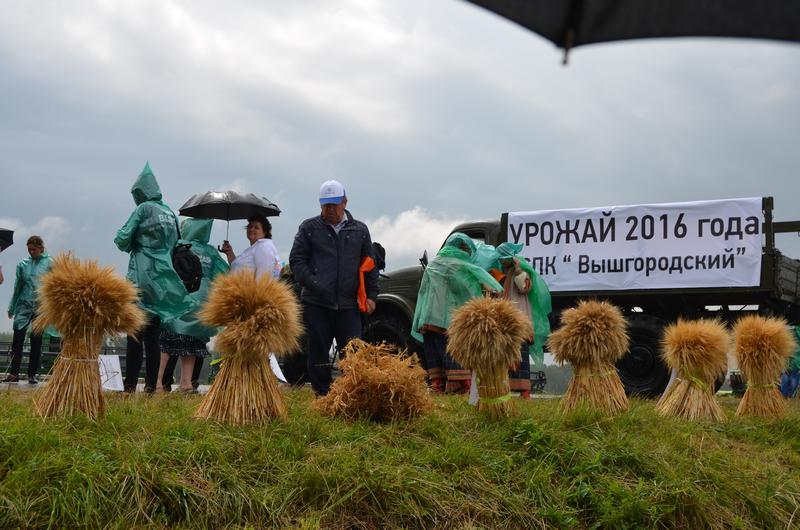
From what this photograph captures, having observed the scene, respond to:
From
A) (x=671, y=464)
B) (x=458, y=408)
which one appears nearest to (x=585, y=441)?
(x=671, y=464)

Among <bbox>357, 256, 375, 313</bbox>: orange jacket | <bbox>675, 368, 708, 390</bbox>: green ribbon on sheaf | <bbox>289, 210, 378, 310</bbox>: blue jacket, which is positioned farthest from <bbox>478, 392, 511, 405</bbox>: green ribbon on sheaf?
<bbox>675, 368, 708, 390</bbox>: green ribbon on sheaf

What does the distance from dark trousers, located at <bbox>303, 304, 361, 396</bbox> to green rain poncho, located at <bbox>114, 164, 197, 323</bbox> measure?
1.53m

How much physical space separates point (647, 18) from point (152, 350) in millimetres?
6400

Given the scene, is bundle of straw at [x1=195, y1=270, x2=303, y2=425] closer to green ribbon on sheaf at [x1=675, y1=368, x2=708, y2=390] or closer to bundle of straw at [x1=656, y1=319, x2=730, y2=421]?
bundle of straw at [x1=656, y1=319, x2=730, y2=421]

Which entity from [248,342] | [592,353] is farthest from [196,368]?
[592,353]

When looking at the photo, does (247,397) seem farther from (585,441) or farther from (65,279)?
(585,441)

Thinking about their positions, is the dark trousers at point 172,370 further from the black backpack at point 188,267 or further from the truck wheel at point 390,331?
the truck wheel at point 390,331

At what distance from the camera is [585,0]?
2.16 meters

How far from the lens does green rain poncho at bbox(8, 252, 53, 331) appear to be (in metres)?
10.1

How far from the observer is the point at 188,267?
328 inches


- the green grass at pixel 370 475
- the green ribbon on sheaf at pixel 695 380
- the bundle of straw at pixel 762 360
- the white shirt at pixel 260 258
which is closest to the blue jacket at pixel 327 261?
the green grass at pixel 370 475

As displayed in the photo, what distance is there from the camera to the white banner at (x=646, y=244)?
9.50 m

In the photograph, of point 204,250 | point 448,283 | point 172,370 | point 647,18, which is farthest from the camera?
point 172,370

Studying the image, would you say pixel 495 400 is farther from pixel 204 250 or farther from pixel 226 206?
pixel 226 206
